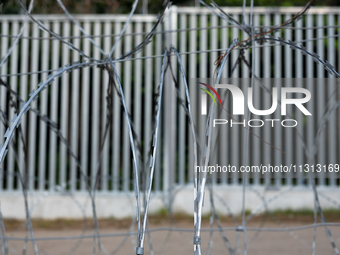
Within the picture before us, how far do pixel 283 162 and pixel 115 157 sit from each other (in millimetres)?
2170

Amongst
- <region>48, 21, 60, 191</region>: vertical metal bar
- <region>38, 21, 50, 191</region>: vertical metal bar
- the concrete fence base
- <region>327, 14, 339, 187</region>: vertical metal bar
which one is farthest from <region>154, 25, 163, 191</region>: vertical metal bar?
<region>327, 14, 339, 187</region>: vertical metal bar

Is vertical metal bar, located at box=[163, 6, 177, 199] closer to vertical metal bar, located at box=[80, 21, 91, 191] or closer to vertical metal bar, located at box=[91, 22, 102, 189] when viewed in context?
vertical metal bar, located at box=[91, 22, 102, 189]

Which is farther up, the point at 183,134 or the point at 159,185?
the point at 183,134

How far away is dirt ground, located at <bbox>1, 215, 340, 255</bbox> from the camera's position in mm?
3107

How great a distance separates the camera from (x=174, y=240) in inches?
136

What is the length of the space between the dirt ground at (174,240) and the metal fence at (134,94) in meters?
0.47

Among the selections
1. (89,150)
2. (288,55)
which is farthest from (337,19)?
(89,150)

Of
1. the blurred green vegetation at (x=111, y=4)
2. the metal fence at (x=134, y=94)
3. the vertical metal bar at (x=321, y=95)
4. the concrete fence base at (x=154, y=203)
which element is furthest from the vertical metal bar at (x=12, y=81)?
the vertical metal bar at (x=321, y=95)

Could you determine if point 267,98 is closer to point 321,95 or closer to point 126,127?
point 321,95

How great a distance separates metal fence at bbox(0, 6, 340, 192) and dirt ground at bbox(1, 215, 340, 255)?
47cm

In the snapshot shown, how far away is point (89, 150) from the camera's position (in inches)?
182

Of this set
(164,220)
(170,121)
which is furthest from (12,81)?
(164,220)

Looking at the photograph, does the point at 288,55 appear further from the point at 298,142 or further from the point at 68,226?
the point at 68,226

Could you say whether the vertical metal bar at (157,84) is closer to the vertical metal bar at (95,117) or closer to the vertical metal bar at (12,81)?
the vertical metal bar at (95,117)
